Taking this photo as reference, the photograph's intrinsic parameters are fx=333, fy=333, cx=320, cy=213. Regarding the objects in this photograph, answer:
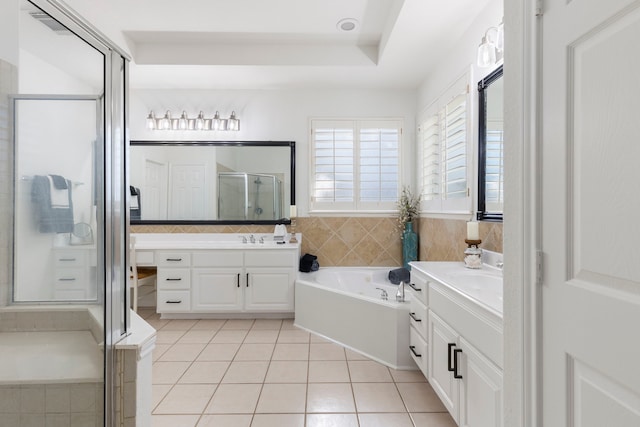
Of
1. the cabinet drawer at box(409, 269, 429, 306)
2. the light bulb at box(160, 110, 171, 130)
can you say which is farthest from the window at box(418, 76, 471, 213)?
the light bulb at box(160, 110, 171, 130)

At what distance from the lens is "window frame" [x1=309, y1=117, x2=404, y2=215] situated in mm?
3859

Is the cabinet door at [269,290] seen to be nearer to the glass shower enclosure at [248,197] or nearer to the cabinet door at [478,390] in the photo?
the glass shower enclosure at [248,197]

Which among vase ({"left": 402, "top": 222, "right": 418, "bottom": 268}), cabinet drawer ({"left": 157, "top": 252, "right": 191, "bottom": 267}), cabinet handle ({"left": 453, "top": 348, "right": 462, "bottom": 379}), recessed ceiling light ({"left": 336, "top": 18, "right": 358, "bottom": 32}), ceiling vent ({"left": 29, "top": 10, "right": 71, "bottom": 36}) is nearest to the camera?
ceiling vent ({"left": 29, "top": 10, "right": 71, "bottom": 36})

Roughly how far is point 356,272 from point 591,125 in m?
3.09

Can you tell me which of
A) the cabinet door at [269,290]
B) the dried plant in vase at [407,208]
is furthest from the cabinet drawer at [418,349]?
the dried plant in vase at [407,208]

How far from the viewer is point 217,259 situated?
11.2 ft

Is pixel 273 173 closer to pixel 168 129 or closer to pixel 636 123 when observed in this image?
pixel 168 129

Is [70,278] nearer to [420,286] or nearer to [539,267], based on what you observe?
[539,267]

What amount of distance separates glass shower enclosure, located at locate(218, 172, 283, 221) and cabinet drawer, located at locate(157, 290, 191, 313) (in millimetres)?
951

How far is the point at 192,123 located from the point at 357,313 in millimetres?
2812

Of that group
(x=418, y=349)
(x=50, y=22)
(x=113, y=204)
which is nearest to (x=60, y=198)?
(x=113, y=204)

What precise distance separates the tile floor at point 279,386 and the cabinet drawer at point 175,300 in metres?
0.38

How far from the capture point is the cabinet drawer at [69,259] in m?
1.22

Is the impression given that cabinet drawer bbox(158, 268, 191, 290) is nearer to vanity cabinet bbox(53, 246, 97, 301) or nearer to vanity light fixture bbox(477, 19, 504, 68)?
vanity cabinet bbox(53, 246, 97, 301)
